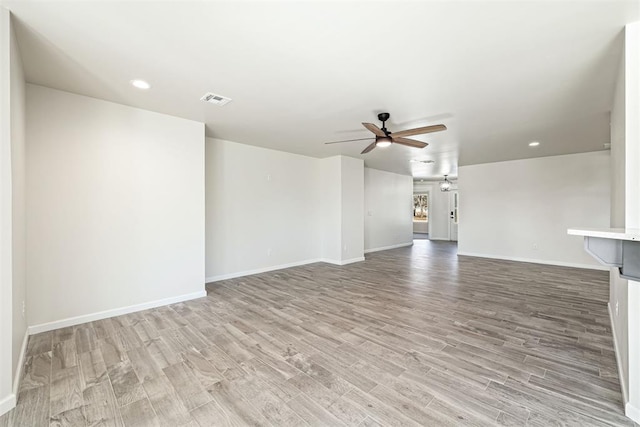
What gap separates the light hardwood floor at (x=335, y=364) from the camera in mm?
1761

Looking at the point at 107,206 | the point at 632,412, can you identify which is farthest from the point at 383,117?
the point at 107,206

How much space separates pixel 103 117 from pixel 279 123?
7.24 ft

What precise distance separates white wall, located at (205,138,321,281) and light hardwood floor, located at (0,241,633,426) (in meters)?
1.18

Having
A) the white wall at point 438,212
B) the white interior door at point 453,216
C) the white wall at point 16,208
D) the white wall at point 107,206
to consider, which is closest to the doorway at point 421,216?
the white wall at point 438,212

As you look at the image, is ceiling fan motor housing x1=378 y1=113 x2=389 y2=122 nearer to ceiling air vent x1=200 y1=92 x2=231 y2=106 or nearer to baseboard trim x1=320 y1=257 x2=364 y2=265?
ceiling air vent x1=200 y1=92 x2=231 y2=106

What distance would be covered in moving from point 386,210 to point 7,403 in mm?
8564

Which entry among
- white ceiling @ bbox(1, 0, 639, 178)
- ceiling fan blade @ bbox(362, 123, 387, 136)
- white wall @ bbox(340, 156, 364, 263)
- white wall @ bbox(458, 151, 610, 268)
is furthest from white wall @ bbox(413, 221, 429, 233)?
ceiling fan blade @ bbox(362, 123, 387, 136)

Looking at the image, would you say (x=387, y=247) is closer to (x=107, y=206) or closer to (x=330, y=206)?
(x=330, y=206)

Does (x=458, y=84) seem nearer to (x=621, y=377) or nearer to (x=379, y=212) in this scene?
(x=621, y=377)

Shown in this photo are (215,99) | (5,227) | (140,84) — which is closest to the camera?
(5,227)

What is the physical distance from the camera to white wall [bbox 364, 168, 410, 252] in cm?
845

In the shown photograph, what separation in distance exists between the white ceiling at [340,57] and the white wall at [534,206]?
2738 mm

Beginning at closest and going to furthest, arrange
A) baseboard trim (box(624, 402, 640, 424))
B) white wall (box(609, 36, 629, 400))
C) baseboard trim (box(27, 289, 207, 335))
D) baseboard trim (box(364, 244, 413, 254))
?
baseboard trim (box(624, 402, 640, 424)) < white wall (box(609, 36, 629, 400)) < baseboard trim (box(27, 289, 207, 335)) < baseboard trim (box(364, 244, 413, 254))

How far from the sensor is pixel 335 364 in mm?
2324
